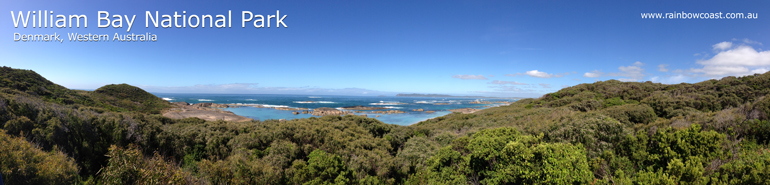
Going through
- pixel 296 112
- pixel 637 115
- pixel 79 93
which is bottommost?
pixel 296 112

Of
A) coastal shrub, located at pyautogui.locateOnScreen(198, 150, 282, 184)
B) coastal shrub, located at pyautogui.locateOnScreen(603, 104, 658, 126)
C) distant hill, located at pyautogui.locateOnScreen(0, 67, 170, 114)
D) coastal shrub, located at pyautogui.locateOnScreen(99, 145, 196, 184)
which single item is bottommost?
coastal shrub, located at pyautogui.locateOnScreen(198, 150, 282, 184)

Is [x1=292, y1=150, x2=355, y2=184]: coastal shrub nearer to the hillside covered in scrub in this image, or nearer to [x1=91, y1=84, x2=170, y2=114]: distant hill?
the hillside covered in scrub

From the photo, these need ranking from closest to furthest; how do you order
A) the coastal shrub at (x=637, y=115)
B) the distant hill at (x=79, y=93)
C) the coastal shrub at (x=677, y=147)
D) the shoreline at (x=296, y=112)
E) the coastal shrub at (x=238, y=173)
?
the coastal shrub at (x=677, y=147), the coastal shrub at (x=238, y=173), the coastal shrub at (x=637, y=115), the distant hill at (x=79, y=93), the shoreline at (x=296, y=112)

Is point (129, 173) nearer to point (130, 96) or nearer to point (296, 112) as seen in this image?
point (296, 112)

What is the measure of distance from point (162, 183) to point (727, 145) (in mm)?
13129

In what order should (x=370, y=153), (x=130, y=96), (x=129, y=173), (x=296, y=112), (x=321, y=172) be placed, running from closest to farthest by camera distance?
1. (x=129, y=173)
2. (x=321, y=172)
3. (x=370, y=153)
4. (x=130, y=96)
5. (x=296, y=112)

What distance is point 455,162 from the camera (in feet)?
28.7

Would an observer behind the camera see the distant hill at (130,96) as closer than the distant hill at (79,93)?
No

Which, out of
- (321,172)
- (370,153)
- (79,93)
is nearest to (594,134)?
(370,153)

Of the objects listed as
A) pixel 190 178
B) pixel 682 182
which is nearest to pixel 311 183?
pixel 190 178

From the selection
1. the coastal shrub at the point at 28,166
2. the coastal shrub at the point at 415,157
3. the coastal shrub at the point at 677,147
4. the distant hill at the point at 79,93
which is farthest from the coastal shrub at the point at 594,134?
the distant hill at the point at 79,93

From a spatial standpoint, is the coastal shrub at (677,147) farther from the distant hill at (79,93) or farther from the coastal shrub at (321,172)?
the distant hill at (79,93)

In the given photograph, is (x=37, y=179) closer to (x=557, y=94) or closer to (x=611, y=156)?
(x=611, y=156)

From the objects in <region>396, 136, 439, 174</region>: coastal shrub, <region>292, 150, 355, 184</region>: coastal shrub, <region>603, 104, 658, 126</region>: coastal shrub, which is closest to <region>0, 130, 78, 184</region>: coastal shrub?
<region>292, 150, 355, 184</region>: coastal shrub
